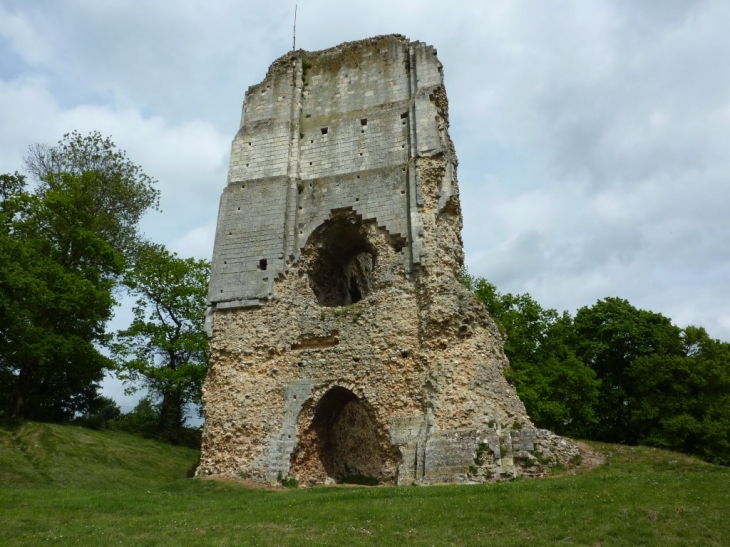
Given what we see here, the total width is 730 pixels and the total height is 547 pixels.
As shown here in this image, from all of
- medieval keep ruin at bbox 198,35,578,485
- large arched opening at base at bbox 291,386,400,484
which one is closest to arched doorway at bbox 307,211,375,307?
medieval keep ruin at bbox 198,35,578,485

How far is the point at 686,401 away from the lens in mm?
21078

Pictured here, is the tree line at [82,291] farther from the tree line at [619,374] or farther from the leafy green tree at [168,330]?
the tree line at [619,374]

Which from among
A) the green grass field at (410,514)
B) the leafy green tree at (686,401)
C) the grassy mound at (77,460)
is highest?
the leafy green tree at (686,401)

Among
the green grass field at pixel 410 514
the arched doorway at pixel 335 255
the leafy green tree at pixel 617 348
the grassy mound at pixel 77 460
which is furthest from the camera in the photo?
the leafy green tree at pixel 617 348

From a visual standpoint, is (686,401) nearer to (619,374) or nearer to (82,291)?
(619,374)

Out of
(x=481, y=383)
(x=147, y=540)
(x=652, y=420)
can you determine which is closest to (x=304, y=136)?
(x=481, y=383)

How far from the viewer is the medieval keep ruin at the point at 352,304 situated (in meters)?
12.8

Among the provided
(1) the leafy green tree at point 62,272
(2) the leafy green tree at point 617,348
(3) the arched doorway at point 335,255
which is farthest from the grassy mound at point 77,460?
(2) the leafy green tree at point 617,348

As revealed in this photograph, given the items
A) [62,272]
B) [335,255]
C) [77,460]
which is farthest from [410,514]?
[62,272]

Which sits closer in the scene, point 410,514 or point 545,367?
point 410,514

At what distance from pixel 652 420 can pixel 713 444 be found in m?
2.16

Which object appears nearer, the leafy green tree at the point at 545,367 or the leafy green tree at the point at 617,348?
the leafy green tree at the point at 545,367

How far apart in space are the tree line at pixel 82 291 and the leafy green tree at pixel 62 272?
0.11 ft

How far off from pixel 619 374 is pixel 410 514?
18920 millimetres
